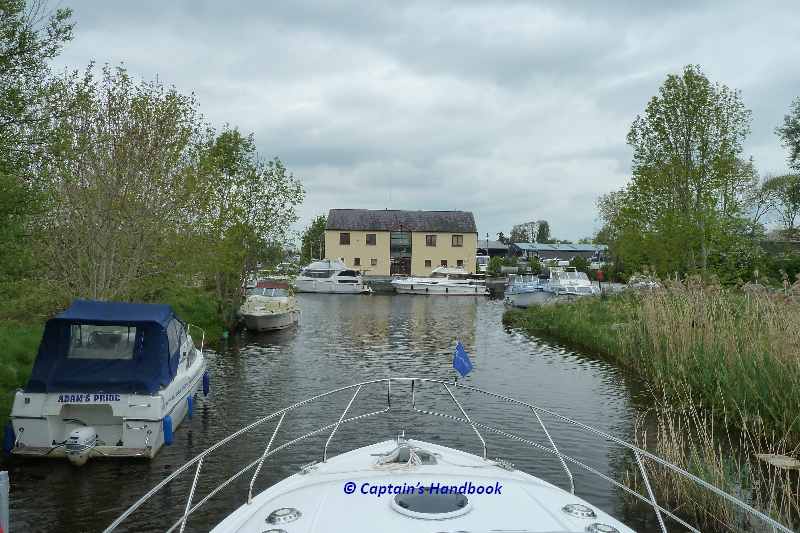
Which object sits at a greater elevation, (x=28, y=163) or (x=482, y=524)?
(x=28, y=163)

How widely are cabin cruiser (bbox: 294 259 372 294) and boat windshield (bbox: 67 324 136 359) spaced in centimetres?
4171

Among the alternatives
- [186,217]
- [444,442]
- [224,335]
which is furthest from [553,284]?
[444,442]

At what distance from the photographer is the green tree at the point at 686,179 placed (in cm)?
2750

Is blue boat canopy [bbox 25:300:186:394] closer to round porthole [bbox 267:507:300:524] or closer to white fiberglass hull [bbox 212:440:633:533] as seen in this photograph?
white fiberglass hull [bbox 212:440:633:533]

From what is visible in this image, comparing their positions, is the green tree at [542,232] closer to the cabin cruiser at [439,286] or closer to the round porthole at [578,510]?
the cabin cruiser at [439,286]

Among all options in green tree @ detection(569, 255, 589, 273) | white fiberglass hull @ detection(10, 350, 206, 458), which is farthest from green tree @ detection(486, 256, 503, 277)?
white fiberglass hull @ detection(10, 350, 206, 458)

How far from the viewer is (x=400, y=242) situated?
73.0 meters

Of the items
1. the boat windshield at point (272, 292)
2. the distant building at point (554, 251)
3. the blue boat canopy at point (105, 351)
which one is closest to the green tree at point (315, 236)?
the distant building at point (554, 251)

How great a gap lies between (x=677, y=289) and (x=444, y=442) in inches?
325

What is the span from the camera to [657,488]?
360 inches

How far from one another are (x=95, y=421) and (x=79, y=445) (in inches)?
33.5

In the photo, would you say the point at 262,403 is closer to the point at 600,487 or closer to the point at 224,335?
the point at 600,487

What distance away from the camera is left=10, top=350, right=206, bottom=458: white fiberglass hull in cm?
1002

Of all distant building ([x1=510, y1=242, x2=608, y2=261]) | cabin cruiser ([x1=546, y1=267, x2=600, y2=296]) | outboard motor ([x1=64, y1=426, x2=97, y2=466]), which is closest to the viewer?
outboard motor ([x1=64, y1=426, x2=97, y2=466])
